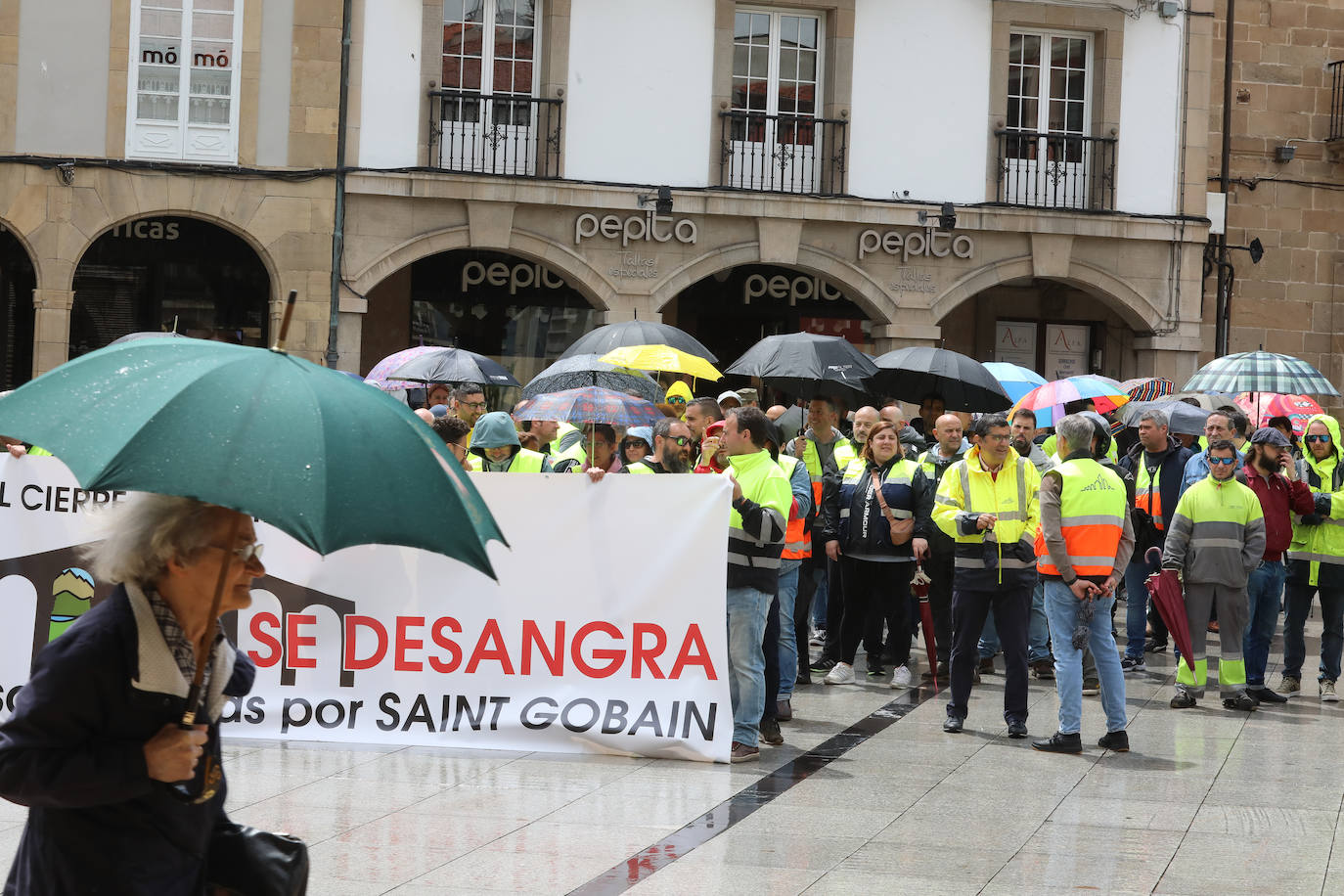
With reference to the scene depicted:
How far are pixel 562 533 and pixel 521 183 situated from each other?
41.7 feet

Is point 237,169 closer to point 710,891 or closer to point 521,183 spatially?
→ point 521,183

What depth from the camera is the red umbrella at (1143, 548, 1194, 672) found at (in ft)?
35.8

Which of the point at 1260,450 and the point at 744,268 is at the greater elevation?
the point at 744,268

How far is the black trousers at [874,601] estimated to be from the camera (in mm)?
11695

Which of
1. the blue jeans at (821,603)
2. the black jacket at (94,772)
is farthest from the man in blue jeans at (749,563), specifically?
the black jacket at (94,772)

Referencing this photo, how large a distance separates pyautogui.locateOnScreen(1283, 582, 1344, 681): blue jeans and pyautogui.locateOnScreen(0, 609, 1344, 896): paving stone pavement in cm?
182

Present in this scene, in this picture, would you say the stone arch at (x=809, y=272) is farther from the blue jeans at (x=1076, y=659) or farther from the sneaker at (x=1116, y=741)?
the sneaker at (x=1116, y=741)

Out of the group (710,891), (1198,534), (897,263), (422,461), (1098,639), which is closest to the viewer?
(422,461)

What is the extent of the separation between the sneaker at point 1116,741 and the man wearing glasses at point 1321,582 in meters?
2.89

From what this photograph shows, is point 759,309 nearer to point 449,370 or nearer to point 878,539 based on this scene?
point 449,370

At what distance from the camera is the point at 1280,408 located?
1686cm

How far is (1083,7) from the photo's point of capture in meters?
22.3

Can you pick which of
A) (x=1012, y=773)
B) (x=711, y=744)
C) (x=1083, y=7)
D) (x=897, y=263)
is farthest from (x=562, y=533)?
(x=1083, y=7)

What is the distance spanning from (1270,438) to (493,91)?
40.7ft
